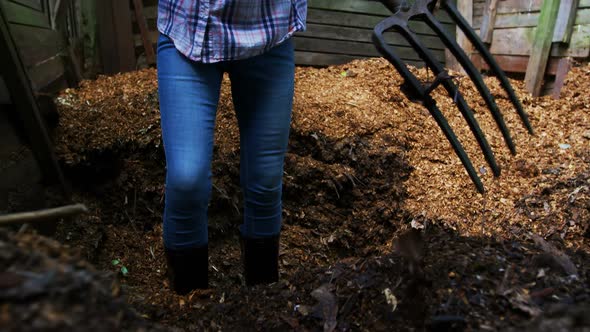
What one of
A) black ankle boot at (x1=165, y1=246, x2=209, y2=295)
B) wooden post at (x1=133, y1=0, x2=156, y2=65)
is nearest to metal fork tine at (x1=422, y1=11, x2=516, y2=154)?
black ankle boot at (x1=165, y1=246, x2=209, y2=295)

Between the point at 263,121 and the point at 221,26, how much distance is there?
11.8 inches

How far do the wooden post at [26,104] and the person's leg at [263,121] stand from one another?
0.98 metres

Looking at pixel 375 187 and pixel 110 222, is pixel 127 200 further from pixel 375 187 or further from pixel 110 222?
pixel 375 187

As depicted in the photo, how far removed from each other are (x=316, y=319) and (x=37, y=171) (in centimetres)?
149

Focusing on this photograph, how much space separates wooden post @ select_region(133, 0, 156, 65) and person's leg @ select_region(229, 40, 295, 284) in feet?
8.19

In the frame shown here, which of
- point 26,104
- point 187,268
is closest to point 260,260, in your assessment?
point 187,268

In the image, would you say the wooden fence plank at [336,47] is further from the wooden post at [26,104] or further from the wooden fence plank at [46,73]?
the wooden post at [26,104]

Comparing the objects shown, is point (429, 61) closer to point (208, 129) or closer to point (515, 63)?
point (208, 129)

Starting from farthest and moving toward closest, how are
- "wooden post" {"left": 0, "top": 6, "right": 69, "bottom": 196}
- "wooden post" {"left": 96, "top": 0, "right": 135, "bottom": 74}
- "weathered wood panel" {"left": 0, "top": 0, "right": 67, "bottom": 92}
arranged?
1. "wooden post" {"left": 96, "top": 0, "right": 135, "bottom": 74}
2. "weathered wood panel" {"left": 0, "top": 0, "right": 67, "bottom": 92}
3. "wooden post" {"left": 0, "top": 6, "right": 69, "bottom": 196}

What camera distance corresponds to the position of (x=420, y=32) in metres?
4.16

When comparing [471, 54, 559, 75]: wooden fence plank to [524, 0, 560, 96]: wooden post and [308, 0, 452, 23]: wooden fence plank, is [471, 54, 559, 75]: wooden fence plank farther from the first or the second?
[308, 0, 452, 23]: wooden fence plank

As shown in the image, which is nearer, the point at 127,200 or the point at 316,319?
the point at 316,319

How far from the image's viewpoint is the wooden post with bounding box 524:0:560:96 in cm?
325

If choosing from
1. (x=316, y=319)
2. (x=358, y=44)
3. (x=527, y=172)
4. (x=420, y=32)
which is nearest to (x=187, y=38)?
(x=316, y=319)
